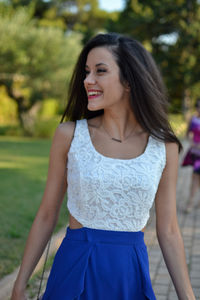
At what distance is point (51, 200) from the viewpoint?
74.4 inches

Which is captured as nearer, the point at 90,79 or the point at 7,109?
the point at 90,79

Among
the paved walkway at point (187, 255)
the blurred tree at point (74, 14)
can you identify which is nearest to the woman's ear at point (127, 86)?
the paved walkway at point (187, 255)

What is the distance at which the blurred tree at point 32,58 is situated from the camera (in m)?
22.5

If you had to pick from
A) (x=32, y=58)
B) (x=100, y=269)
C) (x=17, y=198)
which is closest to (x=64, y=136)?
(x=100, y=269)

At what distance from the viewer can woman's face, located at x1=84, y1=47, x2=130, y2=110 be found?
1.94 metres

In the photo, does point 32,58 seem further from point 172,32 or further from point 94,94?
point 94,94

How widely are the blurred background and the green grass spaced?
12 mm

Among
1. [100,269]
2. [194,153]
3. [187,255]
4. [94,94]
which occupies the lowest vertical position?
[187,255]

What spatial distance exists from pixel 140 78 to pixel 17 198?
6.79 metres

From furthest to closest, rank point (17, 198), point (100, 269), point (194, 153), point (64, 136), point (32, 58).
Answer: point (32, 58)
point (17, 198)
point (194, 153)
point (64, 136)
point (100, 269)

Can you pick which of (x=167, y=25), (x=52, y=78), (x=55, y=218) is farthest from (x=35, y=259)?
(x=167, y=25)

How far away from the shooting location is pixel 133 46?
200cm

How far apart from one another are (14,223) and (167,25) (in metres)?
32.1

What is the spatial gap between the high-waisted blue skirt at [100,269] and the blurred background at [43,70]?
0.95 metres
